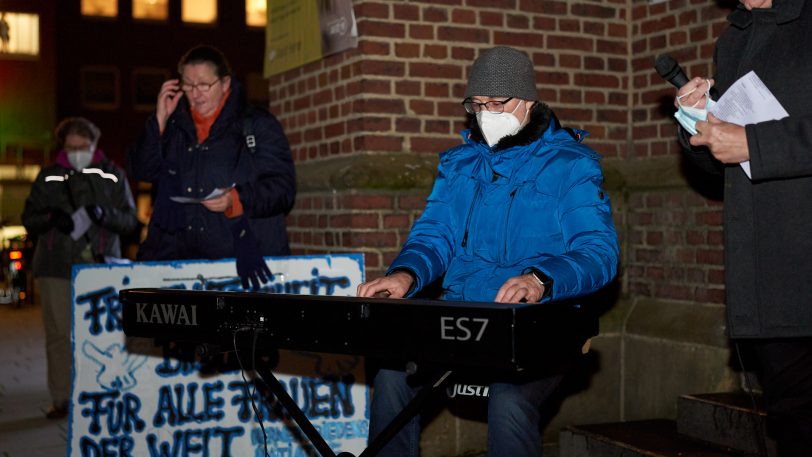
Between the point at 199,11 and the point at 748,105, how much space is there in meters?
34.4

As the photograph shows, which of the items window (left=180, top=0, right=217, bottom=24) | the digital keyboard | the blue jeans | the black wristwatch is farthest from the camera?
window (left=180, top=0, right=217, bottom=24)

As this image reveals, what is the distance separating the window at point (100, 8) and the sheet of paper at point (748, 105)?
110ft

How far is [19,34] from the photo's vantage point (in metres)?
32.6

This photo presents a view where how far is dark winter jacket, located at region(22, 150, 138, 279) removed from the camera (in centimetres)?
692

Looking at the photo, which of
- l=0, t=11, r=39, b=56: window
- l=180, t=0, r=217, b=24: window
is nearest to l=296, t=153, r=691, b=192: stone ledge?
l=0, t=11, r=39, b=56: window

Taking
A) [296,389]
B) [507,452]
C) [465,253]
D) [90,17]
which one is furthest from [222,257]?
[90,17]

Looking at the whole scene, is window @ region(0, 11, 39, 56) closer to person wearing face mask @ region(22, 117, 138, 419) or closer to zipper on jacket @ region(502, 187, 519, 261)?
person wearing face mask @ region(22, 117, 138, 419)

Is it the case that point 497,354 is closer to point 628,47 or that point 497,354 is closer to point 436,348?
point 436,348

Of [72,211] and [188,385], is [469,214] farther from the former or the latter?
[72,211]

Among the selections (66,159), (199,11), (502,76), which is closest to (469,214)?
(502,76)

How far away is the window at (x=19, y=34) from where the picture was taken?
32344 mm

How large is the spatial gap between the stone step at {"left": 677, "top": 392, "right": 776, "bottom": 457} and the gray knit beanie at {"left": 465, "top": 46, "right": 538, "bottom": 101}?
5.97 ft

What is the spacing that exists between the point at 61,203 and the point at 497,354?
497cm

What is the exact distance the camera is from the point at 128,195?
23.7 ft
